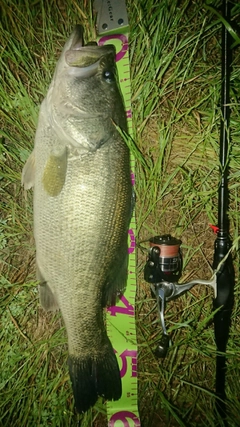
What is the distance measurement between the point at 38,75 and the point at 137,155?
89 centimetres

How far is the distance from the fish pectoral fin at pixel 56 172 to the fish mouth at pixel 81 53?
46 centimetres

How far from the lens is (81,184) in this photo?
163 cm

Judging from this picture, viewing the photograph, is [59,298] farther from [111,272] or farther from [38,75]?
[38,75]

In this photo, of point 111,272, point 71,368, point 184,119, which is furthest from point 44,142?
point 71,368

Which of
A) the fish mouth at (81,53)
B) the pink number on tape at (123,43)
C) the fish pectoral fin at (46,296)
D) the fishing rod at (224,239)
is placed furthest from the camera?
the pink number on tape at (123,43)

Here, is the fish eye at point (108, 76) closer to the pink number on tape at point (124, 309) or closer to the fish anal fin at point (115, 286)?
the fish anal fin at point (115, 286)

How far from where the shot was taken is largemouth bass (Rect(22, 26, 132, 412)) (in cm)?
164

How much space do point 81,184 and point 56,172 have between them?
15 cm

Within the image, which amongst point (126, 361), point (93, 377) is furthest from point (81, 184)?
point (126, 361)

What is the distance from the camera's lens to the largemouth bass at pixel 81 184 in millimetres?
1640

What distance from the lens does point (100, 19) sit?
2.08m

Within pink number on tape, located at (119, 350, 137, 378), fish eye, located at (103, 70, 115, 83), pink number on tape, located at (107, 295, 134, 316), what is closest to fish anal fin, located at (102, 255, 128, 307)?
pink number on tape, located at (107, 295, 134, 316)

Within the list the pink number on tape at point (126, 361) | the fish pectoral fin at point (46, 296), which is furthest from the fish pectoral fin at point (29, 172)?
the pink number on tape at point (126, 361)

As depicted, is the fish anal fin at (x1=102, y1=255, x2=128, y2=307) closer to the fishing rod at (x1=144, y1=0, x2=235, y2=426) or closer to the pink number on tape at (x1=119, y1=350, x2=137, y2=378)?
the fishing rod at (x1=144, y1=0, x2=235, y2=426)
